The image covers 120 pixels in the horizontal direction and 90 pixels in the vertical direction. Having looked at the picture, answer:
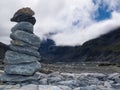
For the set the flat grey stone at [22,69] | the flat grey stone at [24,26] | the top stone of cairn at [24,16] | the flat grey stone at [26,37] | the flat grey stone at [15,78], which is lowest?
the flat grey stone at [15,78]

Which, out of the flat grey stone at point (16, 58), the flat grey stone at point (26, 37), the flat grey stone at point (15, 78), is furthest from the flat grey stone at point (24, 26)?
the flat grey stone at point (15, 78)

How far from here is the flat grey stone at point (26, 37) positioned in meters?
40.9

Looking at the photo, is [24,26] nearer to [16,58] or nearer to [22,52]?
[22,52]

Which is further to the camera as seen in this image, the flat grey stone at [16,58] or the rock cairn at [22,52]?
the flat grey stone at [16,58]

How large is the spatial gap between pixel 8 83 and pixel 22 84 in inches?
72.8

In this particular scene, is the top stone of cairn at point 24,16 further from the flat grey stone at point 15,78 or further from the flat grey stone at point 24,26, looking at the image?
the flat grey stone at point 15,78

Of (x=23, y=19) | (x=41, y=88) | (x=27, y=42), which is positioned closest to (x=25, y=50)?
(x=27, y=42)

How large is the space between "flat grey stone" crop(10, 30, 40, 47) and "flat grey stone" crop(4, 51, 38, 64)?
5.17ft

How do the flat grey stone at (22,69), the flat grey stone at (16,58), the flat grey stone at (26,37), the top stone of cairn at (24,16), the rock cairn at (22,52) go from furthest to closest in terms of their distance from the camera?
the top stone of cairn at (24,16)
the flat grey stone at (26,37)
the flat grey stone at (16,58)
the rock cairn at (22,52)
the flat grey stone at (22,69)

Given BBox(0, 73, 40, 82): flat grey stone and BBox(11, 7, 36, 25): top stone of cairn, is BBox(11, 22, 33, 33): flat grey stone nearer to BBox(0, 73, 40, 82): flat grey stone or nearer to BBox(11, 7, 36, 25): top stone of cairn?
BBox(11, 7, 36, 25): top stone of cairn

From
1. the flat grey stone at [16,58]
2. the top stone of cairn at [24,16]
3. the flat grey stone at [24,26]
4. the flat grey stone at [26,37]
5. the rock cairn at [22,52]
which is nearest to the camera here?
the rock cairn at [22,52]

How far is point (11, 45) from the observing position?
41250 mm

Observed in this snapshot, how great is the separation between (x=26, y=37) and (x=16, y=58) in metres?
2.60

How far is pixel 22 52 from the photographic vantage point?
40.9 meters
